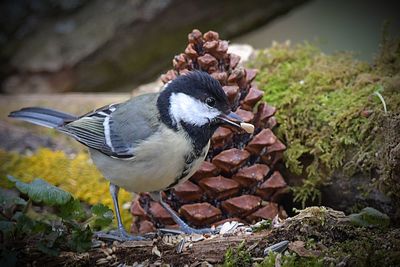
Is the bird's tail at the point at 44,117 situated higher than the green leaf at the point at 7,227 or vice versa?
the green leaf at the point at 7,227

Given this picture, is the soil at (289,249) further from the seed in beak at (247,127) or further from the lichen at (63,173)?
the lichen at (63,173)

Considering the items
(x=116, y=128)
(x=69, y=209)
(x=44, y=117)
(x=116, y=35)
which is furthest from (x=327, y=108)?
(x=116, y=35)

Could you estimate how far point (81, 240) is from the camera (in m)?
1.62

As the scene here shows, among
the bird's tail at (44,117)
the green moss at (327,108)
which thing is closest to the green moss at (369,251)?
the green moss at (327,108)

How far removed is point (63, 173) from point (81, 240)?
896mm

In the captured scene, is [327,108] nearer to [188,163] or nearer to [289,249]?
[188,163]

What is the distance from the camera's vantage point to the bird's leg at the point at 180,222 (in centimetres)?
183

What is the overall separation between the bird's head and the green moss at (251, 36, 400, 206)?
1.08ft

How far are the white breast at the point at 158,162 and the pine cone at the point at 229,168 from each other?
0.41ft

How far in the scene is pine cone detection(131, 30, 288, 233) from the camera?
→ 1920 mm

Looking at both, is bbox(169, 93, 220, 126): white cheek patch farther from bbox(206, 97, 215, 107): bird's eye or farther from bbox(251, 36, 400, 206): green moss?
bbox(251, 36, 400, 206): green moss

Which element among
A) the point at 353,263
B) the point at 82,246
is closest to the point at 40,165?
the point at 82,246

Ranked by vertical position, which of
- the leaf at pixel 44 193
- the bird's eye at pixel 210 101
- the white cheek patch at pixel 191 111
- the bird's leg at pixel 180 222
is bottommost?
the bird's leg at pixel 180 222

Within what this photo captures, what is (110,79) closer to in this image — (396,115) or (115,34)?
(115,34)
